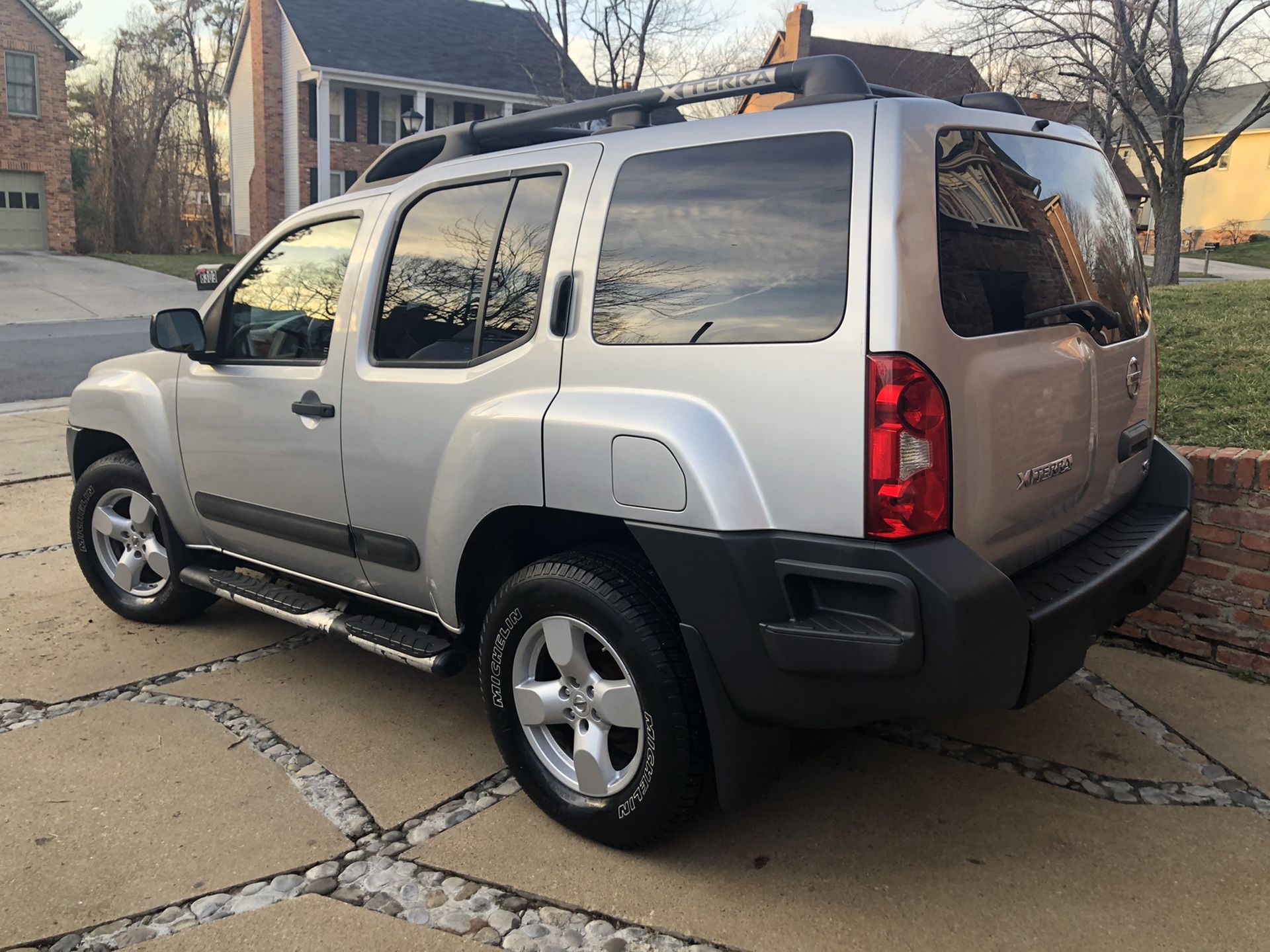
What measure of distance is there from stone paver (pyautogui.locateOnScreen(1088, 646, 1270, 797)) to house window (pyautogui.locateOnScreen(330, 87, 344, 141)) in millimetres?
34111

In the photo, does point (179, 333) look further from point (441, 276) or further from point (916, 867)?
point (916, 867)

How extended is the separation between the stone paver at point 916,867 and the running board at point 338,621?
509 millimetres

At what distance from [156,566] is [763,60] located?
28.2 m

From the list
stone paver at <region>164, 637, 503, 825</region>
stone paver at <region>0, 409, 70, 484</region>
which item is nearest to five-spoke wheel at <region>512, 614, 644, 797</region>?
stone paver at <region>164, 637, 503, 825</region>

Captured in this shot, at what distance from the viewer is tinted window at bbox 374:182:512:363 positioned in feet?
10.9

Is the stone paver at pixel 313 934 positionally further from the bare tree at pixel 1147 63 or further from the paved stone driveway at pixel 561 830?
the bare tree at pixel 1147 63

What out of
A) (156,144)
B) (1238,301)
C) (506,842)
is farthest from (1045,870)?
(156,144)

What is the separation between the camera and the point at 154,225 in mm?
36062

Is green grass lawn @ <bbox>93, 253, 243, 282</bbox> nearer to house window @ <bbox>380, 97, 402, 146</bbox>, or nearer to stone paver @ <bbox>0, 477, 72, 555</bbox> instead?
house window @ <bbox>380, 97, 402, 146</bbox>

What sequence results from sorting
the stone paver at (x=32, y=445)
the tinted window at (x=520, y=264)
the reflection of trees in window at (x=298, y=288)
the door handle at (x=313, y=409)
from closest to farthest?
the tinted window at (x=520, y=264) → the door handle at (x=313, y=409) → the reflection of trees in window at (x=298, y=288) → the stone paver at (x=32, y=445)

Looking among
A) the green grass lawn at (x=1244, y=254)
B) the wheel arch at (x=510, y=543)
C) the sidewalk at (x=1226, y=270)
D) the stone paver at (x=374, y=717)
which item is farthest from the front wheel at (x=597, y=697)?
the green grass lawn at (x=1244, y=254)

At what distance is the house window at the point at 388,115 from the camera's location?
34812 millimetres

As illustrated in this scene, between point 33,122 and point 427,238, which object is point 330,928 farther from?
point 33,122

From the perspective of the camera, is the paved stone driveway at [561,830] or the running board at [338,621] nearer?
the paved stone driveway at [561,830]
